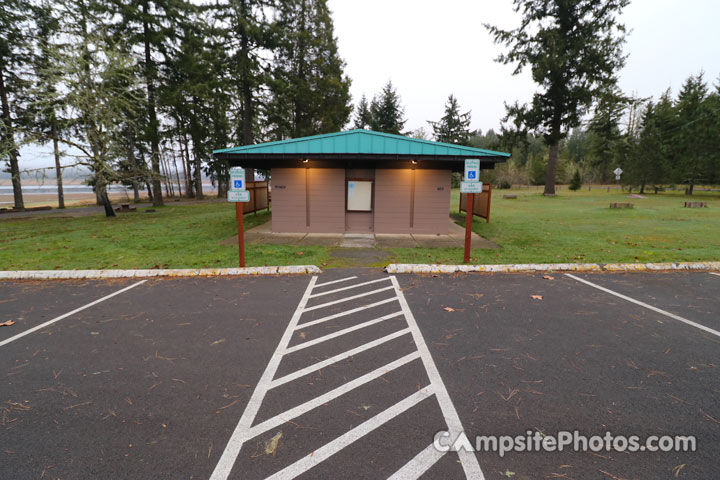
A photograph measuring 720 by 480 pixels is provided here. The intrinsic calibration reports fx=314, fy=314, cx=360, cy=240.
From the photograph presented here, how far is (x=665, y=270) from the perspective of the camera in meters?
7.09

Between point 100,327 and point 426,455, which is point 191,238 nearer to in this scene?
point 100,327

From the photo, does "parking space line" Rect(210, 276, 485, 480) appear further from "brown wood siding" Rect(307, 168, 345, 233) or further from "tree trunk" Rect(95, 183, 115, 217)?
"tree trunk" Rect(95, 183, 115, 217)

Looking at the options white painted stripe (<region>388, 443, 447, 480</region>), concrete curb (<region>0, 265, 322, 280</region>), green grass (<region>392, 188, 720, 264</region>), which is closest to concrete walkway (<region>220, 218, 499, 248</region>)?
green grass (<region>392, 188, 720, 264</region>)

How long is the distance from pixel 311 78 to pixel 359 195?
729 inches

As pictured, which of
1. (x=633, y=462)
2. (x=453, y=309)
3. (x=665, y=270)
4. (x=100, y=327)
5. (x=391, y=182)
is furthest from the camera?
(x=391, y=182)

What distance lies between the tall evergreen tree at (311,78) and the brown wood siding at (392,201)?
50.0ft

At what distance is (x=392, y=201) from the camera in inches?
481

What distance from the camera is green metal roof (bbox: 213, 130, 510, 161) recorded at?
10375 millimetres

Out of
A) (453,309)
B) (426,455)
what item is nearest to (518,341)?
(453,309)

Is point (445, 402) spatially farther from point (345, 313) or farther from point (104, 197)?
point (104, 197)

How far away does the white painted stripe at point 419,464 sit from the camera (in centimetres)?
212

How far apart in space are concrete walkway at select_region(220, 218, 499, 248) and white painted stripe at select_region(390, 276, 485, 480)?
5590 mm

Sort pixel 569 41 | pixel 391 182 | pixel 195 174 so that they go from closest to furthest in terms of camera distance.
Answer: pixel 391 182, pixel 569 41, pixel 195 174

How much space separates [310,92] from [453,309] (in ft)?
77.1
